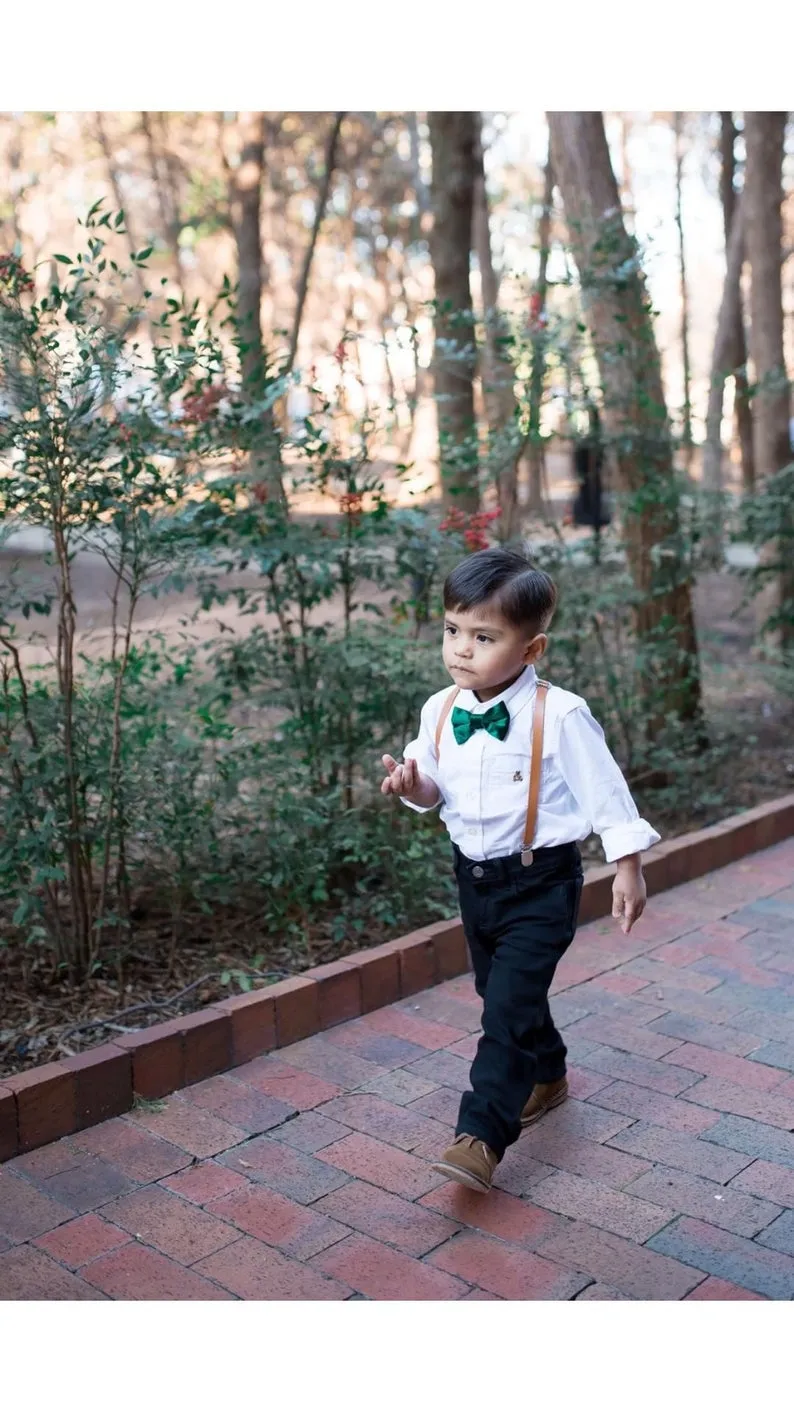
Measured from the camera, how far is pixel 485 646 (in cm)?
288

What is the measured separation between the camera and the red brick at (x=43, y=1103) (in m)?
3.10

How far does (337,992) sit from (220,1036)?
428 millimetres

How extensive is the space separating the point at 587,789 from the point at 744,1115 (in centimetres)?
100

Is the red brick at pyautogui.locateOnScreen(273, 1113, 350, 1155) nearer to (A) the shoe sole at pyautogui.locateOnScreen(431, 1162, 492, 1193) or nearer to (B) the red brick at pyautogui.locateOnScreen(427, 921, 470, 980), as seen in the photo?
(A) the shoe sole at pyautogui.locateOnScreen(431, 1162, 492, 1193)

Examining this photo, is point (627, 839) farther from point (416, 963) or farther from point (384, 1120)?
point (416, 963)

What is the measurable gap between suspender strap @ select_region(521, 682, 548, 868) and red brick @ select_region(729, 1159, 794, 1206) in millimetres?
845

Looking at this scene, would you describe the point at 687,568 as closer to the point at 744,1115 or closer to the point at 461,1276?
the point at 744,1115

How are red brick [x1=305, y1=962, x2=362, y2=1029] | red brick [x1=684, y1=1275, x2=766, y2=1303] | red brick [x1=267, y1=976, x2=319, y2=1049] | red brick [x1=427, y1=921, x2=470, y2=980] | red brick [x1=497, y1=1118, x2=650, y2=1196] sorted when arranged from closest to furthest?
red brick [x1=684, y1=1275, x2=766, y2=1303] → red brick [x1=497, y1=1118, x2=650, y2=1196] → red brick [x1=267, y1=976, x2=319, y2=1049] → red brick [x1=305, y1=962, x2=362, y2=1029] → red brick [x1=427, y1=921, x2=470, y2=980]

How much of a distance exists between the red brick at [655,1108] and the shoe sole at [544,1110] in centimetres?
10

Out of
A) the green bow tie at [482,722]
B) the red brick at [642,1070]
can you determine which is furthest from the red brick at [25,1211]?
the red brick at [642,1070]

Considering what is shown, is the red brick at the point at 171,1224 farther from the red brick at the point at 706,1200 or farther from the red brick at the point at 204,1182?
the red brick at the point at 706,1200

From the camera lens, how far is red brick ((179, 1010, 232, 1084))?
3.45 metres

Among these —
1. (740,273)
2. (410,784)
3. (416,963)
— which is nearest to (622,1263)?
(410,784)

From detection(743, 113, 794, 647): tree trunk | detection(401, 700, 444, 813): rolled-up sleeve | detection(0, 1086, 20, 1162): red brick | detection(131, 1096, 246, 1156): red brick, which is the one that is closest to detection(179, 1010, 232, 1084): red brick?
detection(131, 1096, 246, 1156): red brick
